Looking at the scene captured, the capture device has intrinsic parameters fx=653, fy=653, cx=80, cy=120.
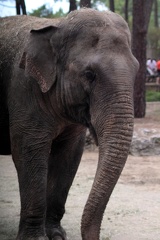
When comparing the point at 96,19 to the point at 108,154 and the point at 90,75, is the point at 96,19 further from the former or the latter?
the point at 108,154

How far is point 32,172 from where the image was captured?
5.89m

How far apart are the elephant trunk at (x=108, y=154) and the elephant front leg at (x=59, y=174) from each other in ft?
4.42

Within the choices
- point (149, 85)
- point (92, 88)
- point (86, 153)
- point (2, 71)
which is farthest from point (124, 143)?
point (149, 85)

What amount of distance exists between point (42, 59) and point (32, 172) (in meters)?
1.02

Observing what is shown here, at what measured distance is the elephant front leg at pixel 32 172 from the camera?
5.88 meters

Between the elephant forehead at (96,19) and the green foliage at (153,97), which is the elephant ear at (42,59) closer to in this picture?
the elephant forehead at (96,19)

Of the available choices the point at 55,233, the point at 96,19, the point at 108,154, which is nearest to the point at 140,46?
the point at 55,233

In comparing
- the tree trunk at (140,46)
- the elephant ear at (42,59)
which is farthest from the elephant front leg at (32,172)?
the tree trunk at (140,46)

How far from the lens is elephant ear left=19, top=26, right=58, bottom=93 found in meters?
5.74

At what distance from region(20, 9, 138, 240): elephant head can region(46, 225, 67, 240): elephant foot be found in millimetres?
1417

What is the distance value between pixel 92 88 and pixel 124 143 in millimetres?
612

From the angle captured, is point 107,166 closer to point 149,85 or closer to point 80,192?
point 80,192

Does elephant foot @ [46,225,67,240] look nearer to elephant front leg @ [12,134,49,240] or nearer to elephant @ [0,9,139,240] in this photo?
elephant @ [0,9,139,240]

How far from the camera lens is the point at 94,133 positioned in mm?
5348
